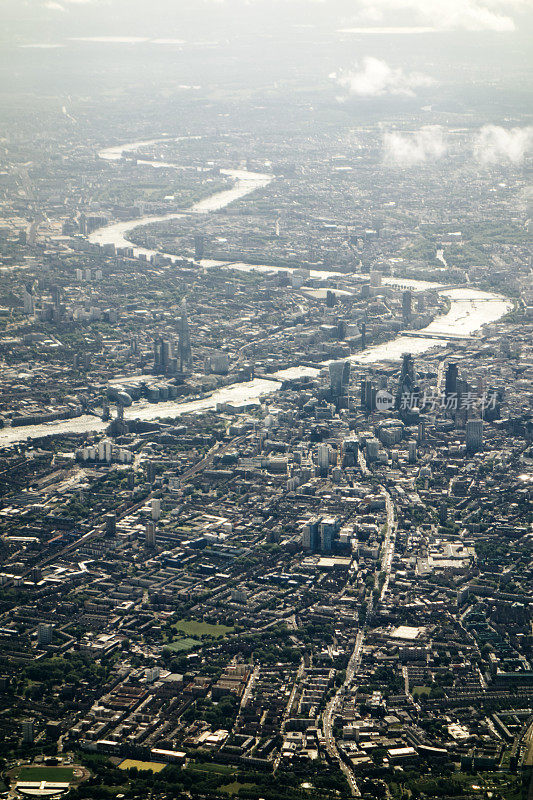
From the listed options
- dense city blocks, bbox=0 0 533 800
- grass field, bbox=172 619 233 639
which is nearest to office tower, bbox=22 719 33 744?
dense city blocks, bbox=0 0 533 800

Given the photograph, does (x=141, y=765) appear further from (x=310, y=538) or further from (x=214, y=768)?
(x=310, y=538)

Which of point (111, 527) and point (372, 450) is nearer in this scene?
point (111, 527)

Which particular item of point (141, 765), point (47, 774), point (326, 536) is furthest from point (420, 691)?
point (326, 536)

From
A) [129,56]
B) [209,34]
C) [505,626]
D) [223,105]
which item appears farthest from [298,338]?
[209,34]

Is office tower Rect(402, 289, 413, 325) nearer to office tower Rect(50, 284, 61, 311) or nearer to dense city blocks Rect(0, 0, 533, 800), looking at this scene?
dense city blocks Rect(0, 0, 533, 800)

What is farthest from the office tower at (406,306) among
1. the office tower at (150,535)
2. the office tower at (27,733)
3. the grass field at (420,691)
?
the office tower at (27,733)

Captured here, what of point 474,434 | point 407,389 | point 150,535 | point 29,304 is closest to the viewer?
point 150,535
